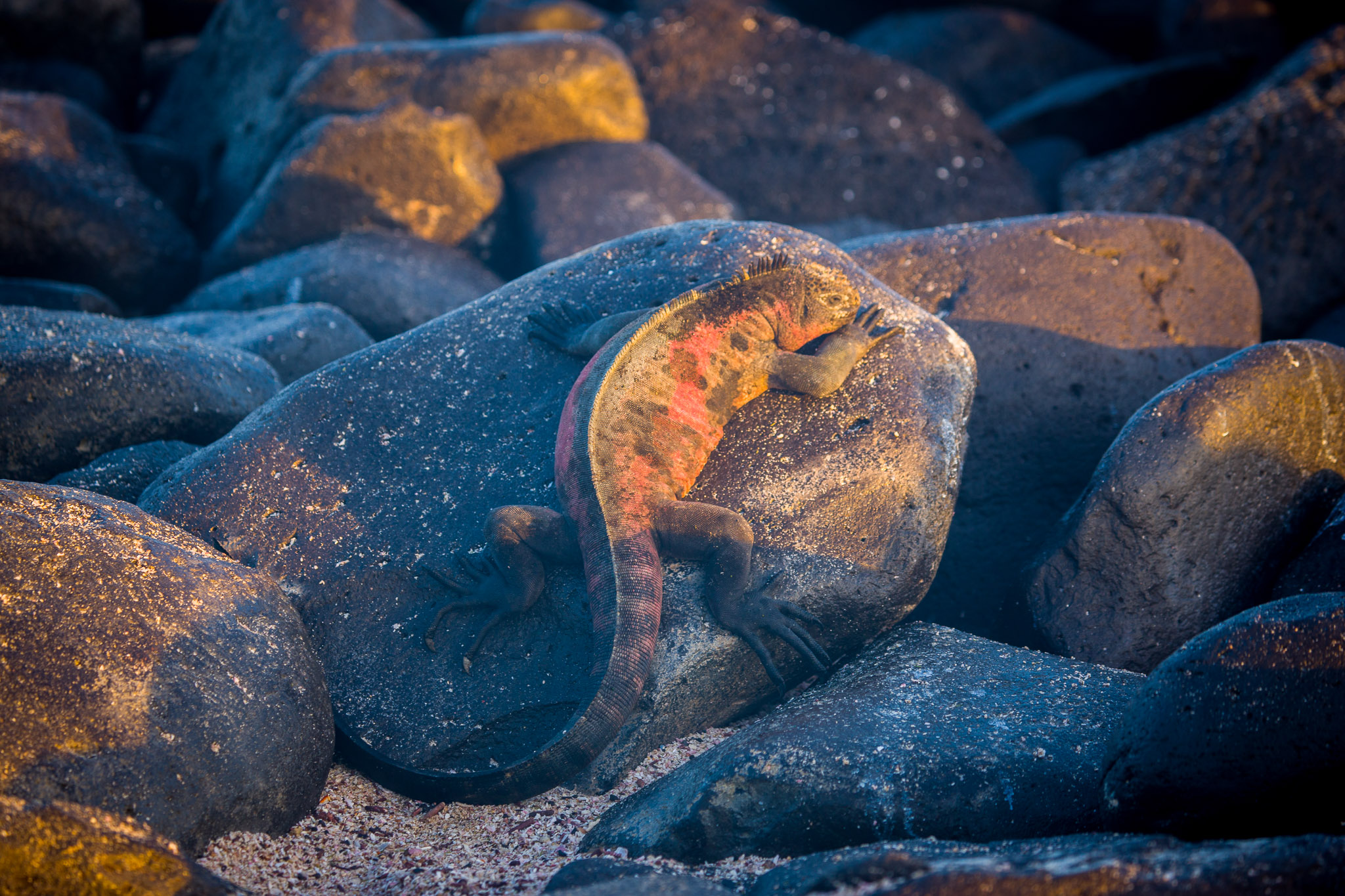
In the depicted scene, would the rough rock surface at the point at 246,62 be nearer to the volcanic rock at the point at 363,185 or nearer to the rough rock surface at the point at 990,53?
the volcanic rock at the point at 363,185

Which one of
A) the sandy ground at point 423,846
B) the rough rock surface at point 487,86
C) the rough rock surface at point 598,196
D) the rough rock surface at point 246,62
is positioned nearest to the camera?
the sandy ground at point 423,846

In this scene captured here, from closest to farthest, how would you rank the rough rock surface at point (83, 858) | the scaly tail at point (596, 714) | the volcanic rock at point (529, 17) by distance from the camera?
the rough rock surface at point (83, 858), the scaly tail at point (596, 714), the volcanic rock at point (529, 17)

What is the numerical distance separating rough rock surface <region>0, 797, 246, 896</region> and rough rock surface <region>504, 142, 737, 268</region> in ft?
17.4

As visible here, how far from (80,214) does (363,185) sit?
222 centimetres

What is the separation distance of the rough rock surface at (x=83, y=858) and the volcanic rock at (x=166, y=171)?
23.1ft

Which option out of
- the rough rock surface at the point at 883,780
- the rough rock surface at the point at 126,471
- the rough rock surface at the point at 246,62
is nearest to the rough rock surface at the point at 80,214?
the rough rock surface at the point at 246,62

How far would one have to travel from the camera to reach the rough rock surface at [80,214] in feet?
21.5

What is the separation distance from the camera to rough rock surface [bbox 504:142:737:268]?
23.1ft

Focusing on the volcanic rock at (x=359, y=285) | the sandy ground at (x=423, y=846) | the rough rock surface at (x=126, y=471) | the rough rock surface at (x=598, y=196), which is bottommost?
the sandy ground at (x=423, y=846)

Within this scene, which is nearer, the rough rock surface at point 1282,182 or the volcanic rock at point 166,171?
the rough rock surface at point 1282,182

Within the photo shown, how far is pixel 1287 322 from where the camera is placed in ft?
21.6

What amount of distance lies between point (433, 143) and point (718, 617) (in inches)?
197

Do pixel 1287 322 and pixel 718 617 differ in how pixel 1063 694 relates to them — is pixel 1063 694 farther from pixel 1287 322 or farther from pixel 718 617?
pixel 1287 322

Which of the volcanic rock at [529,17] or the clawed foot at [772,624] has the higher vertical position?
the volcanic rock at [529,17]
